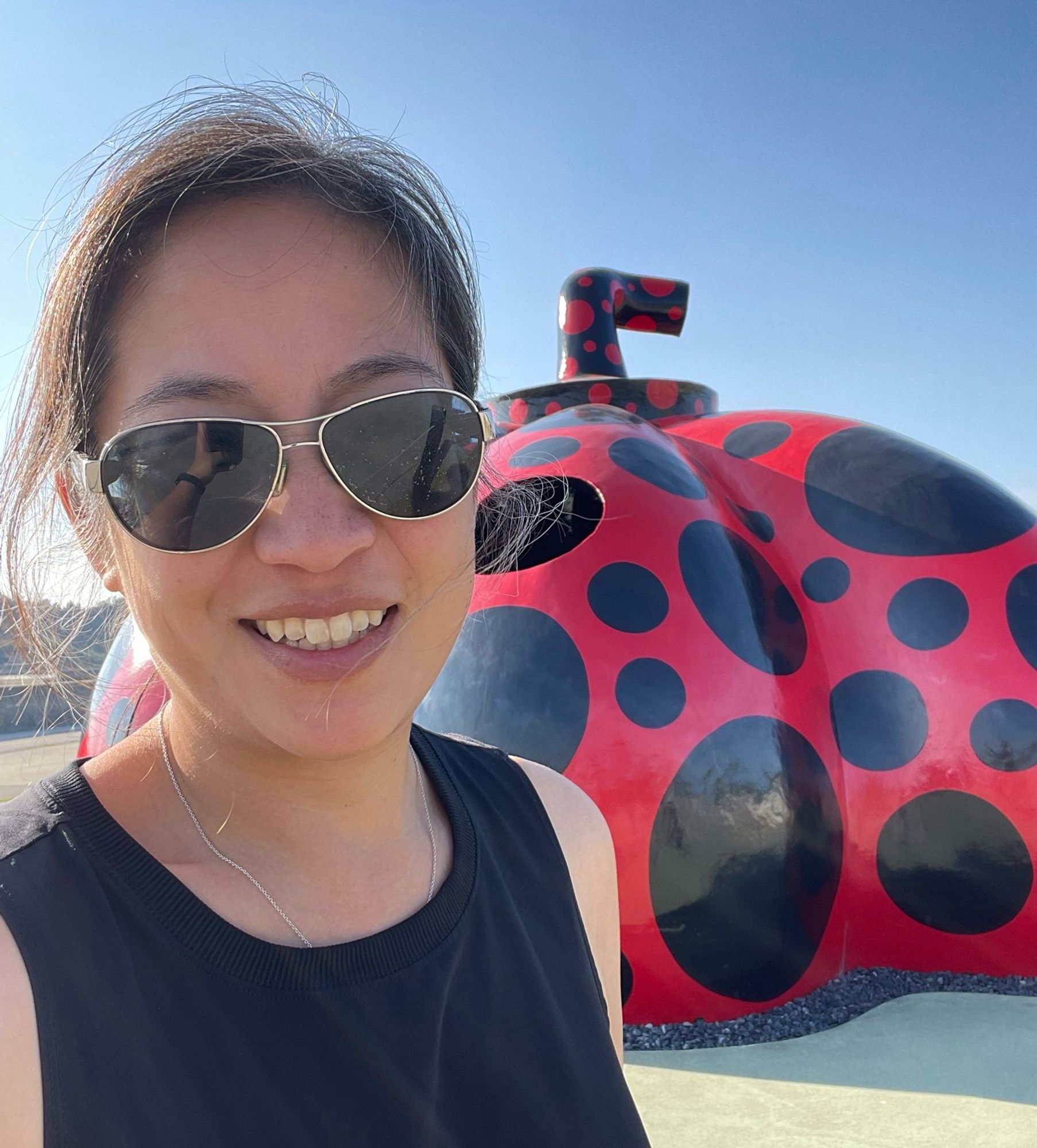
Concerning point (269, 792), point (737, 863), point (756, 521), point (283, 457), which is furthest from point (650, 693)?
point (283, 457)

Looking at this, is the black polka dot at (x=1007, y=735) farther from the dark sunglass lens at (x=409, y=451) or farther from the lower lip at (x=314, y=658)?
the lower lip at (x=314, y=658)

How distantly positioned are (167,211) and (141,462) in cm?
31

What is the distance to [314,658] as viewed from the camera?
1177 millimetres

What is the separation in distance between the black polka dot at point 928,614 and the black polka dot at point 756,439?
3.21 ft

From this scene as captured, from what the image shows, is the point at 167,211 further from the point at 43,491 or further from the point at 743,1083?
the point at 743,1083

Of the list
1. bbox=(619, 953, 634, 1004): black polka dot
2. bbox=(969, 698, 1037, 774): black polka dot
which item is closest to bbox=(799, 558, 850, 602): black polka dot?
bbox=(969, 698, 1037, 774): black polka dot

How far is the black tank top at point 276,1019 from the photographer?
3.09 feet

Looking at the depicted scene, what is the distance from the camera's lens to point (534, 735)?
3.54m

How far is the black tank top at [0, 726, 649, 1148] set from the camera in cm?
94

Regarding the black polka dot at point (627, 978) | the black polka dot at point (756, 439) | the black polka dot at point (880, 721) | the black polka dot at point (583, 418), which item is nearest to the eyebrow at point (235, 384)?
the black polka dot at point (627, 978)

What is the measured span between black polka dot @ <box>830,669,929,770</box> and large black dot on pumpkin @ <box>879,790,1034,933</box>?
0.64 ft

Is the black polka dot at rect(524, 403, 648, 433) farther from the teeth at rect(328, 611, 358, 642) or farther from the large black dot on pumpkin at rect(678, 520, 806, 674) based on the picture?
the teeth at rect(328, 611, 358, 642)

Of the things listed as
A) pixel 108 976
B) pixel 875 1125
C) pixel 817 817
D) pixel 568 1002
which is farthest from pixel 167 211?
pixel 817 817

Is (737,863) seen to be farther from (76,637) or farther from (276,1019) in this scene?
(276,1019)
